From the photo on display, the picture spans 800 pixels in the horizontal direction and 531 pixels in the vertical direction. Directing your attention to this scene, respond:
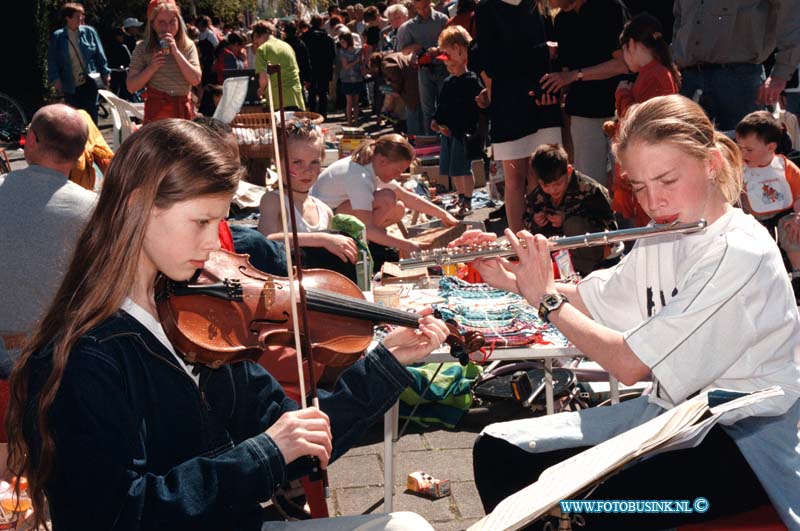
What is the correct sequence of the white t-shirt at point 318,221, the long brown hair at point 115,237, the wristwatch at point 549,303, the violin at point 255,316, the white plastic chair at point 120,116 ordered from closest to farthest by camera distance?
the long brown hair at point 115,237
the violin at point 255,316
the wristwatch at point 549,303
the white t-shirt at point 318,221
the white plastic chair at point 120,116

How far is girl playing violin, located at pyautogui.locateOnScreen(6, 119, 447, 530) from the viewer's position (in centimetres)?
155

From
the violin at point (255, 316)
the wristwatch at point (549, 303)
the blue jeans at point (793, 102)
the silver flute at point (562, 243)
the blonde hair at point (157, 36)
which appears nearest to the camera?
the violin at point (255, 316)

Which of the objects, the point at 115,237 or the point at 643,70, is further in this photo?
the point at 643,70

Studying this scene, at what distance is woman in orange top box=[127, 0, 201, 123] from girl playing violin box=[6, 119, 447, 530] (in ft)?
15.8

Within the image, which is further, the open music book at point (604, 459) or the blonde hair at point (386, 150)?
the blonde hair at point (386, 150)

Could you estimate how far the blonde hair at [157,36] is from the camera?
6345mm

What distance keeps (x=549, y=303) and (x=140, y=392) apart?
1067 mm

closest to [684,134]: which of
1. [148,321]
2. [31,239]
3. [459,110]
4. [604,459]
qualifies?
[604,459]

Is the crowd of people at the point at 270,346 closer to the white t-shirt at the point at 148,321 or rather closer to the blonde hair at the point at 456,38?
the white t-shirt at the point at 148,321

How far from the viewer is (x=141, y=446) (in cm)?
162

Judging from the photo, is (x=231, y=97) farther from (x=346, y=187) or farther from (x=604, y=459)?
(x=604, y=459)

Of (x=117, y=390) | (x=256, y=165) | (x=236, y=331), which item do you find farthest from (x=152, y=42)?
(x=117, y=390)

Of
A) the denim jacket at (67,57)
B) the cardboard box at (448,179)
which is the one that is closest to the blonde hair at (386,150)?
the cardboard box at (448,179)

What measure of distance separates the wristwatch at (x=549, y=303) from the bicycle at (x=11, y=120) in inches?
424
